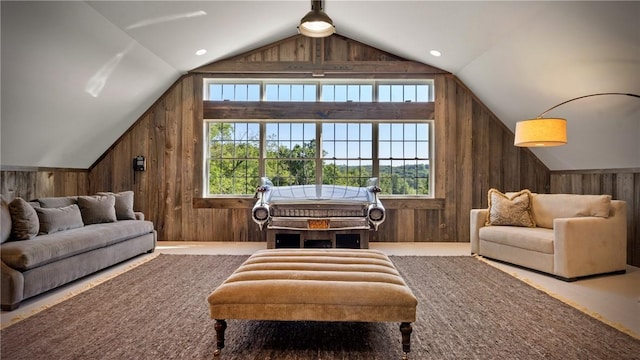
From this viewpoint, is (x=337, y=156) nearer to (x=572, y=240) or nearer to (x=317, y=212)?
(x=317, y=212)

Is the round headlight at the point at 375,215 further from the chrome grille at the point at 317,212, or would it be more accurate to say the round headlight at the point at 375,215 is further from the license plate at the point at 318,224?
the license plate at the point at 318,224

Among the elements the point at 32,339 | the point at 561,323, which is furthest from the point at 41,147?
the point at 561,323

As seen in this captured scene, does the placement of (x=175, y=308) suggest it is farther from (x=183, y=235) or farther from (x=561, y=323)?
(x=183, y=235)

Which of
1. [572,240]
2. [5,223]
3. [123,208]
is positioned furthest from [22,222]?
[572,240]

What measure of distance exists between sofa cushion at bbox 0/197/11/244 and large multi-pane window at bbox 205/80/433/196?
112 inches

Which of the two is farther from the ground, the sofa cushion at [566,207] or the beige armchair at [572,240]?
the sofa cushion at [566,207]

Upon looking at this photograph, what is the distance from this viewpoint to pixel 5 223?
305 centimetres

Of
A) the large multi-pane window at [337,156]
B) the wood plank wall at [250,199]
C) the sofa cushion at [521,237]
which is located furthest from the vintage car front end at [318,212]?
the sofa cushion at [521,237]

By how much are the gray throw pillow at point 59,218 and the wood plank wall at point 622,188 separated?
6420mm

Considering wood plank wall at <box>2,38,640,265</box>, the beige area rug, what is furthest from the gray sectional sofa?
wood plank wall at <box>2,38,640,265</box>

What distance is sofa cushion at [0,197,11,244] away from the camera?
300 centimetres

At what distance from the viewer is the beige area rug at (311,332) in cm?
203

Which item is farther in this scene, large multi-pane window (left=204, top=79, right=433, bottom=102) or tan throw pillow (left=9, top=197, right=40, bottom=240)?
large multi-pane window (left=204, top=79, right=433, bottom=102)

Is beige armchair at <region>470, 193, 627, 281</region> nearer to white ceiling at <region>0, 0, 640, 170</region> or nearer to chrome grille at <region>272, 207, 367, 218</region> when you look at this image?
white ceiling at <region>0, 0, 640, 170</region>
